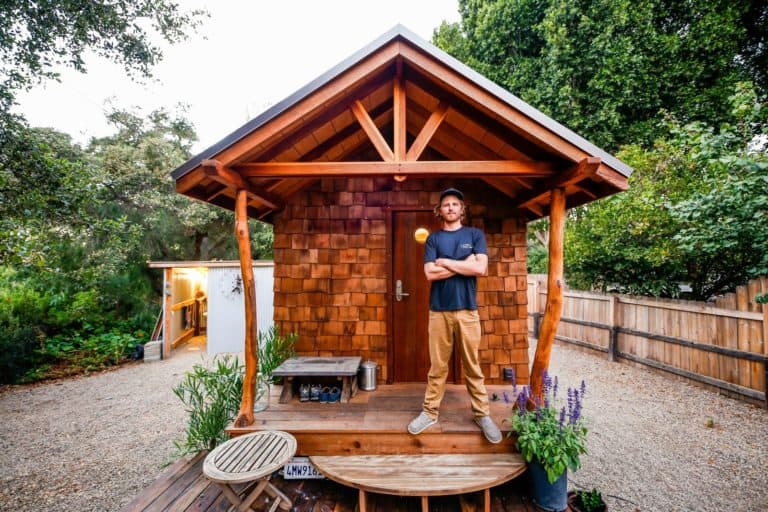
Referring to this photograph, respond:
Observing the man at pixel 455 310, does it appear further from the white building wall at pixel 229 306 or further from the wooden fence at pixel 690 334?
the white building wall at pixel 229 306

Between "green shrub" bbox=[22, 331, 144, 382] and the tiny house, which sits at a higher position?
the tiny house

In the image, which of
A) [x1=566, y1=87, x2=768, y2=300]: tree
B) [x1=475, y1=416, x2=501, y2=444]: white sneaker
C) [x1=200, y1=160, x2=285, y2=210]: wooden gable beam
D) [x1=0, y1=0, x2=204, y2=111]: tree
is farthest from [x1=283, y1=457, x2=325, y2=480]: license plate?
[x1=0, y1=0, x2=204, y2=111]: tree

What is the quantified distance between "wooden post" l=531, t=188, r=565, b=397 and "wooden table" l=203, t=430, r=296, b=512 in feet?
7.37

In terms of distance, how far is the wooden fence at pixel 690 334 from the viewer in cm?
475

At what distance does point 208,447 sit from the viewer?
3.42 metres

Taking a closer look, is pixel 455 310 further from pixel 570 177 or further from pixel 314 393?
pixel 314 393

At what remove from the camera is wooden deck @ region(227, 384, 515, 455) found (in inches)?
111

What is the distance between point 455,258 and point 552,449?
65.7 inches

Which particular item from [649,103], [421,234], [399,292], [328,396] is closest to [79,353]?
[328,396]

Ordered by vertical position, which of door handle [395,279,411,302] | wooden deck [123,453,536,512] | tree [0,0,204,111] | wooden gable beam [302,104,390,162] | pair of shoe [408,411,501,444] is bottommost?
wooden deck [123,453,536,512]

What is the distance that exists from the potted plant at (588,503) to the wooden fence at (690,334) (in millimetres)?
4235

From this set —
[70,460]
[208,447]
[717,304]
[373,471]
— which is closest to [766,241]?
[717,304]

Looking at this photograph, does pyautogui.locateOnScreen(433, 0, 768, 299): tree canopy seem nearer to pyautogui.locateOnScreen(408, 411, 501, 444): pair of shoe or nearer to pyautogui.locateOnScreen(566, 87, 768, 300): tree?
pyautogui.locateOnScreen(566, 87, 768, 300): tree

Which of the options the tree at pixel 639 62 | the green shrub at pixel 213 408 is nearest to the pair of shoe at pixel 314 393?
the green shrub at pixel 213 408
